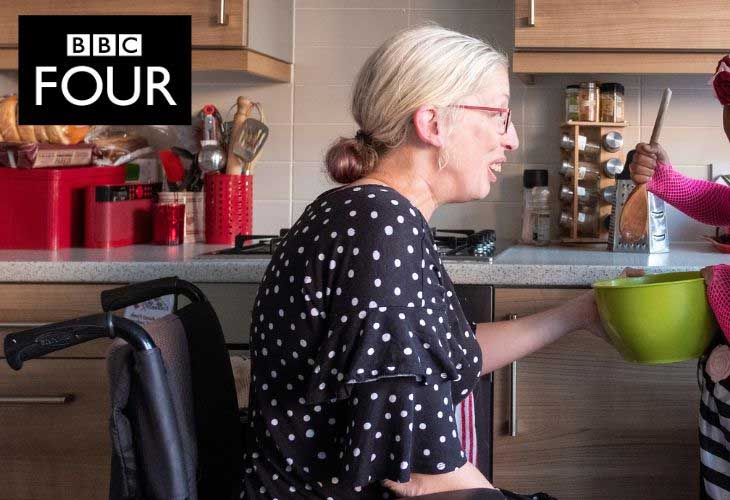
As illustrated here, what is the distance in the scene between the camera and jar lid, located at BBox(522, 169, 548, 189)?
2.51 metres

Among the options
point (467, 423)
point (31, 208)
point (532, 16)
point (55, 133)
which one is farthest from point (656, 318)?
point (55, 133)

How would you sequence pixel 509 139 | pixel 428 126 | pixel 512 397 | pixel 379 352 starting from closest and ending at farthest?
pixel 379 352
pixel 428 126
pixel 509 139
pixel 512 397

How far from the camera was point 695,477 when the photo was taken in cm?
200

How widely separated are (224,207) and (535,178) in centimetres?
79

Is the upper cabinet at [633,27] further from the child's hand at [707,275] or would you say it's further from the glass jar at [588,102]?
the child's hand at [707,275]

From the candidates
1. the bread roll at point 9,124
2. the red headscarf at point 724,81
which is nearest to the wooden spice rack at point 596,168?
the red headscarf at point 724,81

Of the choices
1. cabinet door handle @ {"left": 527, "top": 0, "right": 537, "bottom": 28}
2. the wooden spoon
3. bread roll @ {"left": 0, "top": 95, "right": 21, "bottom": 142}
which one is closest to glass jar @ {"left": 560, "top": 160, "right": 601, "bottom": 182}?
the wooden spoon

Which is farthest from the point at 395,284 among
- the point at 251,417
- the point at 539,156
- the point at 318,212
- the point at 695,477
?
the point at 539,156

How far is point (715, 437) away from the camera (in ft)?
5.41

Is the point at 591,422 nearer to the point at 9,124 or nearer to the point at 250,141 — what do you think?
the point at 250,141

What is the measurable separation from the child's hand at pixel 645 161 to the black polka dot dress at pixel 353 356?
90 cm

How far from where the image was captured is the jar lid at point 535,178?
8.24ft

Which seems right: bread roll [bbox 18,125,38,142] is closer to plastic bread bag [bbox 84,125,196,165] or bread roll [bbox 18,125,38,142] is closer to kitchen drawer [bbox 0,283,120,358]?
plastic bread bag [bbox 84,125,196,165]

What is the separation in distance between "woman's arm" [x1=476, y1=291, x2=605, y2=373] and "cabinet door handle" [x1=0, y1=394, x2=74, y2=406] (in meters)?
0.93
